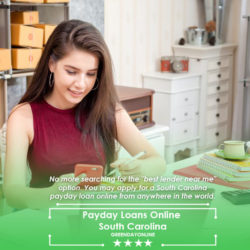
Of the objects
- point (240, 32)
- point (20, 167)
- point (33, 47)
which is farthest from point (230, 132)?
point (20, 167)

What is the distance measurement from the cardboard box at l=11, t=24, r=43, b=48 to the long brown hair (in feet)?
3.91

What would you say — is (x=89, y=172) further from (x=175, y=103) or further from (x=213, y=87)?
(x=213, y=87)

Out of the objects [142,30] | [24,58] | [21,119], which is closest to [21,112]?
[21,119]

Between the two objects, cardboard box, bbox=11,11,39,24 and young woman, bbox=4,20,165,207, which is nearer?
young woman, bbox=4,20,165,207

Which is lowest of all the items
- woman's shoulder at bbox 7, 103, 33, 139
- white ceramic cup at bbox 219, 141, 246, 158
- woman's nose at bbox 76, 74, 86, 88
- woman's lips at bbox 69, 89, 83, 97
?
white ceramic cup at bbox 219, 141, 246, 158

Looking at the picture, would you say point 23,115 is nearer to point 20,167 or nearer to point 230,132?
point 20,167

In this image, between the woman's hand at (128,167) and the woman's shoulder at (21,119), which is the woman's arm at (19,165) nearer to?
the woman's shoulder at (21,119)

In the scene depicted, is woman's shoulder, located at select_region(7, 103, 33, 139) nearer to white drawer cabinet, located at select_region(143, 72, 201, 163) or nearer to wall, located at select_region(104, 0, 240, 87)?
wall, located at select_region(104, 0, 240, 87)

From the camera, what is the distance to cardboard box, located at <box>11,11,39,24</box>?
8.50 feet

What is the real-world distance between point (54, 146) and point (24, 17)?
131 cm

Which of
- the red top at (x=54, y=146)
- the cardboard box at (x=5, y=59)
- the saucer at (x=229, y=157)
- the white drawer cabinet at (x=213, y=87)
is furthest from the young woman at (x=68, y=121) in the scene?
the white drawer cabinet at (x=213, y=87)

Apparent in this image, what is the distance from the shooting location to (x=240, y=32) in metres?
3.96

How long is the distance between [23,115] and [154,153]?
1.32ft

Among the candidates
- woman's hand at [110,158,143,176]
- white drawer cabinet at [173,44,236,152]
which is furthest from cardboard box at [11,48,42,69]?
white drawer cabinet at [173,44,236,152]
